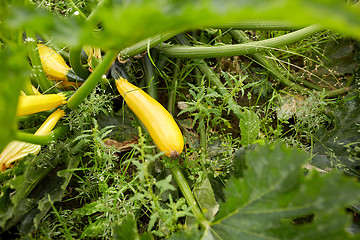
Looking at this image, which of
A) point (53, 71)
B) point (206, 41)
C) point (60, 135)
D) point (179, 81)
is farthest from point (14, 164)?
point (206, 41)

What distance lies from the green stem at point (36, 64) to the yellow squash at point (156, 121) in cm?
35

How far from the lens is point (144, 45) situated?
1604 millimetres

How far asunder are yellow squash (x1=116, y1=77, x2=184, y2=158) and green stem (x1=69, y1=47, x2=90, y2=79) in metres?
0.20

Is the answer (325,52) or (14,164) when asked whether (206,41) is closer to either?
(325,52)

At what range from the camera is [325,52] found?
201cm

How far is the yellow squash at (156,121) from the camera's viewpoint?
4.72ft

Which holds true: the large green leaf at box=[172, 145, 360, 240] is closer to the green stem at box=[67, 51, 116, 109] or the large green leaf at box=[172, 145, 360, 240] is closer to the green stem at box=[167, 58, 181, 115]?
the green stem at box=[67, 51, 116, 109]

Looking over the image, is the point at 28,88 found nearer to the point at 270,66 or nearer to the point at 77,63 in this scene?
the point at 77,63

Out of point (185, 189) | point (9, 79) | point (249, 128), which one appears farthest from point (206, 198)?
point (9, 79)

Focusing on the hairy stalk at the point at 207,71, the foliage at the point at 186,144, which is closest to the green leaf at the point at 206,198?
the foliage at the point at 186,144

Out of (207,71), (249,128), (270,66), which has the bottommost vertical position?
(249,128)

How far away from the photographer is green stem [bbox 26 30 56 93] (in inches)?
54.2

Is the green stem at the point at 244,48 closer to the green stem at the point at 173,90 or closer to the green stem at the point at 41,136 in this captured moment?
the green stem at the point at 173,90

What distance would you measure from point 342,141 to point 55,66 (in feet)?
5.02
